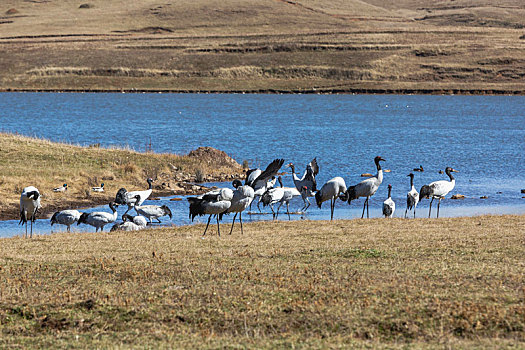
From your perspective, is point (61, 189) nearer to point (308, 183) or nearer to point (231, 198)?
point (308, 183)

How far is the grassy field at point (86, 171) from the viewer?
29062 mm

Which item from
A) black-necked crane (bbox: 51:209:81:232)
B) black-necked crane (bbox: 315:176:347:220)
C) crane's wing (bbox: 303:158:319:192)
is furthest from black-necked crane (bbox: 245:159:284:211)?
black-necked crane (bbox: 51:209:81:232)

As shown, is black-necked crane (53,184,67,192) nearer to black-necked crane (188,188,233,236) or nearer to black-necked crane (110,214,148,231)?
black-necked crane (110,214,148,231)

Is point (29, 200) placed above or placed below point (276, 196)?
above

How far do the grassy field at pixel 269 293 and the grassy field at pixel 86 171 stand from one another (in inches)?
469

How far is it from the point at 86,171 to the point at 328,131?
34738mm

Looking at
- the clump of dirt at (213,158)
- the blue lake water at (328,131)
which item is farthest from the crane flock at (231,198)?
the clump of dirt at (213,158)

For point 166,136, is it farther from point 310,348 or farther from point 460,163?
point 310,348

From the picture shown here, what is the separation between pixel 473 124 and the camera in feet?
244

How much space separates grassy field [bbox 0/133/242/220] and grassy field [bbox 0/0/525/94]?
258 ft

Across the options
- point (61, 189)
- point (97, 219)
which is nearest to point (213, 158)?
point (61, 189)

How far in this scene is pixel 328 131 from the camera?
6519cm

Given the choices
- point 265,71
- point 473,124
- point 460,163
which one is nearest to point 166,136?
point 460,163

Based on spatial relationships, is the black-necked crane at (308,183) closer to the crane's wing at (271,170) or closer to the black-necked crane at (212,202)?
the crane's wing at (271,170)
